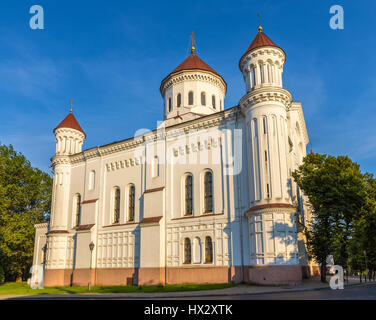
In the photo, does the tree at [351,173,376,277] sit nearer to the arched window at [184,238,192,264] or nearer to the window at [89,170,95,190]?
the arched window at [184,238,192,264]

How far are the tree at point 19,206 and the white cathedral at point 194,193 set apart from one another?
7899mm

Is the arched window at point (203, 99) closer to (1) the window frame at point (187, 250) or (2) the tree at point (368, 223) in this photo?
(1) the window frame at point (187, 250)

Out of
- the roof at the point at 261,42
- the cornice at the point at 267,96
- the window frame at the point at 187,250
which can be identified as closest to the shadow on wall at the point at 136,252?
the window frame at the point at 187,250

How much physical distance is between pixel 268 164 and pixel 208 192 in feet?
20.0

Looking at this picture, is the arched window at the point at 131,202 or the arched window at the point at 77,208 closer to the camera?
the arched window at the point at 131,202

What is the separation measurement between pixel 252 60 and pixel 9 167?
1348 inches

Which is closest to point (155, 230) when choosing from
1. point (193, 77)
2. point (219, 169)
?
point (219, 169)

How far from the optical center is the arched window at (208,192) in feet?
92.5

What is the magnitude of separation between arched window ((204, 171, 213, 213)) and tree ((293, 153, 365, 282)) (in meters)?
7.42

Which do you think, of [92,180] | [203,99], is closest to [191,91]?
[203,99]

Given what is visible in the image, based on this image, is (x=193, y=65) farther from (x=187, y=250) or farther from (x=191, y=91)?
(x=187, y=250)

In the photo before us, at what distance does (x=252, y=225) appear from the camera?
79.3 ft

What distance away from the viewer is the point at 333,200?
2394 centimetres

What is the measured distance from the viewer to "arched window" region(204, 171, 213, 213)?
92.5ft
